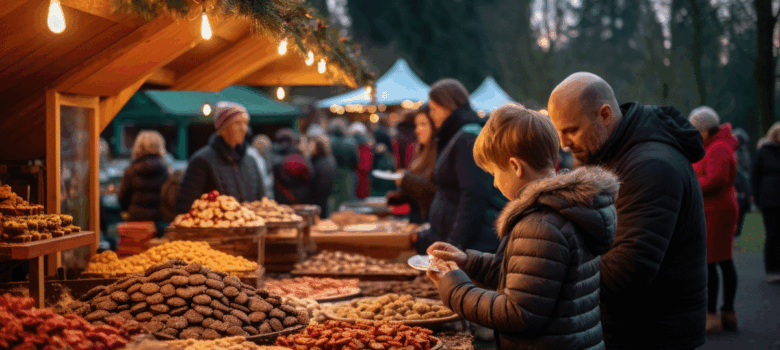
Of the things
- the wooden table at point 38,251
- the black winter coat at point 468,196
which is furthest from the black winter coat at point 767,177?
the wooden table at point 38,251

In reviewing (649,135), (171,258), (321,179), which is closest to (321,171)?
(321,179)

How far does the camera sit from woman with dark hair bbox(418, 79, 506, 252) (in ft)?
13.5

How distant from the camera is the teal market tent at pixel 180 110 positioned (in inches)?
525

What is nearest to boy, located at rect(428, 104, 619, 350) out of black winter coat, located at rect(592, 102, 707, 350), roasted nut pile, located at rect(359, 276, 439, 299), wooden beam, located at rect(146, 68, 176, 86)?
black winter coat, located at rect(592, 102, 707, 350)

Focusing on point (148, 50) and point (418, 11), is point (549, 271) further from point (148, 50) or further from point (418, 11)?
point (418, 11)

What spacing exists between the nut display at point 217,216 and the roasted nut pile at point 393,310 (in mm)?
941

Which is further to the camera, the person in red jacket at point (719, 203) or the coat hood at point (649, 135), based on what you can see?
the person in red jacket at point (719, 203)

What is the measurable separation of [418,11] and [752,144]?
13.3m

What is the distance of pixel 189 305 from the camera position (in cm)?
281

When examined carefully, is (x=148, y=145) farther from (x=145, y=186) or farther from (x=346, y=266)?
(x=346, y=266)

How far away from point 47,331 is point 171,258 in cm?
156

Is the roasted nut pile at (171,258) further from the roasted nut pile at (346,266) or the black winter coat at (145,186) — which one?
the black winter coat at (145,186)

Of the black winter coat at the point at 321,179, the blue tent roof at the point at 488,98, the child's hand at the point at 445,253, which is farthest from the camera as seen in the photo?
the blue tent roof at the point at 488,98

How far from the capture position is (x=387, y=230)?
6102 millimetres
